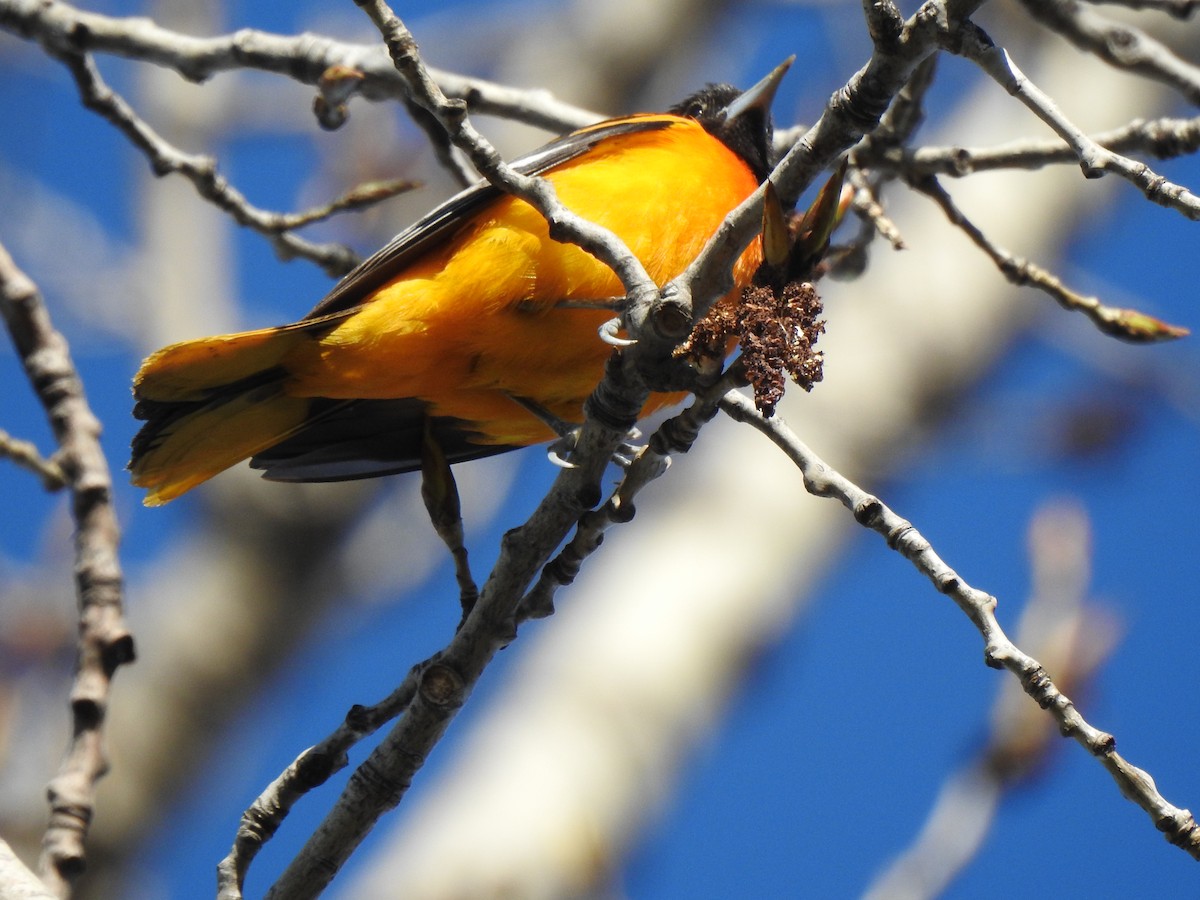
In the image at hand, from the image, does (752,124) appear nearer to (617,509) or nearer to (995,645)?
(617,509)

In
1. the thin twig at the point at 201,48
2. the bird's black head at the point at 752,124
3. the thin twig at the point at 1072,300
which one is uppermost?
the bird's black head at the point at 752,124

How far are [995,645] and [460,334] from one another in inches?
68.3

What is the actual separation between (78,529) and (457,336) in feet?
3.15

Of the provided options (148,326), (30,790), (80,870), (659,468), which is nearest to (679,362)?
(659,468)

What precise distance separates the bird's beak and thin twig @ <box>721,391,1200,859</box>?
2.34 meters

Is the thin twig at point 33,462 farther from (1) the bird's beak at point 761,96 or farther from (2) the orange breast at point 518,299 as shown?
(1) the bird's beak at point 761,96

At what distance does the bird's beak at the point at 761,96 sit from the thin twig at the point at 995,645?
234 centimetres

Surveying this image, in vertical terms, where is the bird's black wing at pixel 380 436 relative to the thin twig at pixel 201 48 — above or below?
below

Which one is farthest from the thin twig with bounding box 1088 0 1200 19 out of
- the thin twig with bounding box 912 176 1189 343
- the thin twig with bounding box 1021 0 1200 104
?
the thin twig with bounding box 912 176 1189 343

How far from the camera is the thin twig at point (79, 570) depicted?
2.51 m

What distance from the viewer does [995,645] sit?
6.31 ft

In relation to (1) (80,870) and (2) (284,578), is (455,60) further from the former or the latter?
(1) (80,870)

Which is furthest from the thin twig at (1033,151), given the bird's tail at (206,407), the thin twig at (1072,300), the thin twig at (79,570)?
the thin twig at (79,570)

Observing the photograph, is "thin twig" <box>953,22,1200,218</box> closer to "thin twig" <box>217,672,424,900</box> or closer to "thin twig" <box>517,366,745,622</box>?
"thin twig" <box>517,366,745,622</box>
